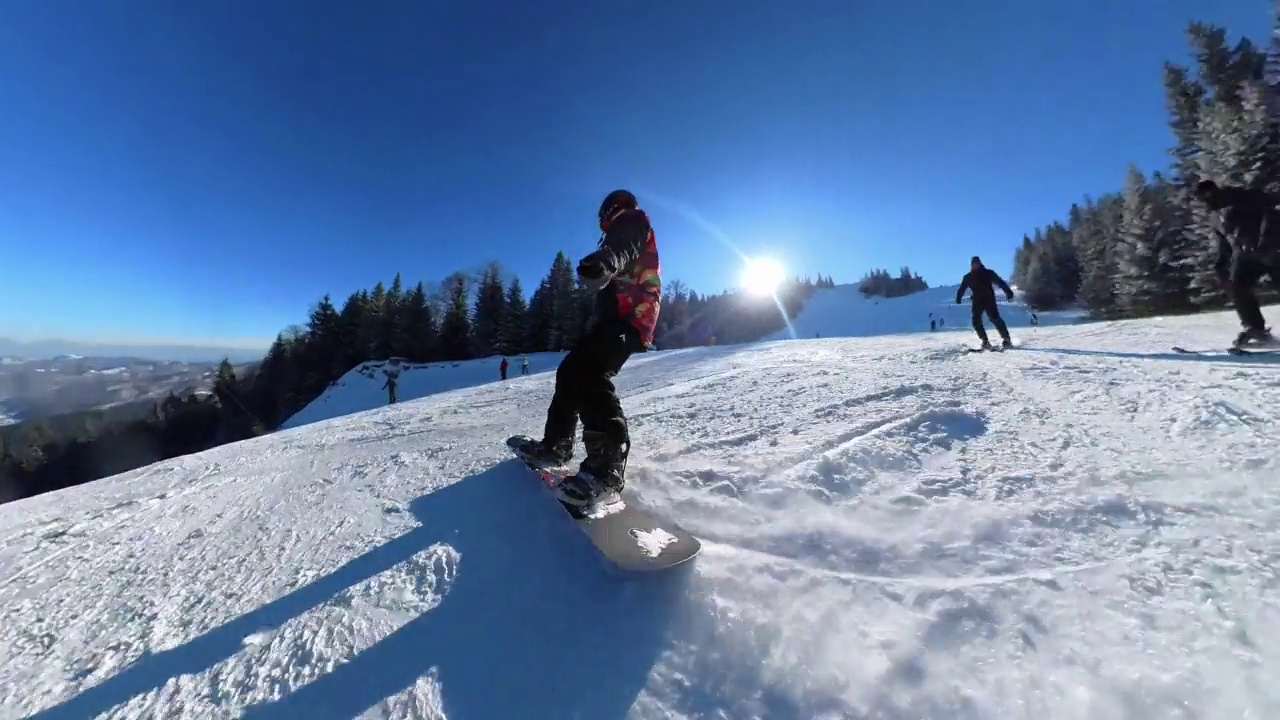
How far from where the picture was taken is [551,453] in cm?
363

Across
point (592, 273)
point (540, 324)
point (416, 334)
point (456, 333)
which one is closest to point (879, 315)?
point (540, 324)

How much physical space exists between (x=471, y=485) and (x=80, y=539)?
2445mm

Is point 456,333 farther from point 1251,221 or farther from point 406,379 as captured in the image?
point 1251,221

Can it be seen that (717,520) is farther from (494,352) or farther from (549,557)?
(494,352)

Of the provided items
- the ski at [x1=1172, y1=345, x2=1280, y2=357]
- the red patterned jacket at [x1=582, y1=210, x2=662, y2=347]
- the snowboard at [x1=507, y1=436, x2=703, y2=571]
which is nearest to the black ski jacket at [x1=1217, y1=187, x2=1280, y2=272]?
the ski at [x1=1172, y1=345, x2=1280, y2=357]

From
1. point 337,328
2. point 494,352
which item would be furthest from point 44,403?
point 494,352

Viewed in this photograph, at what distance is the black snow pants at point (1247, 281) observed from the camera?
5.97m

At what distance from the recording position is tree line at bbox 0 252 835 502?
46688 mm

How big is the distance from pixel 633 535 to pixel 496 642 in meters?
0.79

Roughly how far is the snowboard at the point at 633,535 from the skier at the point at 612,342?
171 millimetres

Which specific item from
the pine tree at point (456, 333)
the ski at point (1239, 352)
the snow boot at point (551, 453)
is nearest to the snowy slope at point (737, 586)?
the snow boot at point (551, 453)

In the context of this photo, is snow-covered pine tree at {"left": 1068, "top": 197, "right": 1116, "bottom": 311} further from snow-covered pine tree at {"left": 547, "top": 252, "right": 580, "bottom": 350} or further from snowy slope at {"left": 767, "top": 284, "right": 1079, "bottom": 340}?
snow-covered pine tree at {"left": 547, "top": 252, "right": 580, "bottom": 350}

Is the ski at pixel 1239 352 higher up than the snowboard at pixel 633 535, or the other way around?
the ski at pixel 1239 352

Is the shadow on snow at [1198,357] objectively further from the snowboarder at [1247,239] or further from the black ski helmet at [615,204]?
the black ski helmet at [615,204]
